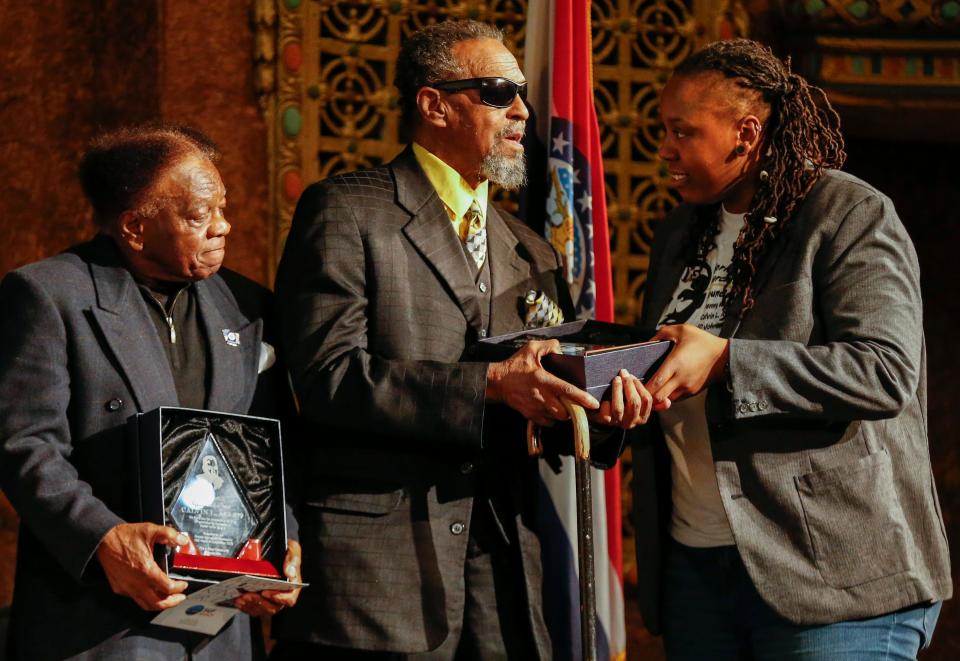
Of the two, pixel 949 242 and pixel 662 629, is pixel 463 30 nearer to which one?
pixel 662 629

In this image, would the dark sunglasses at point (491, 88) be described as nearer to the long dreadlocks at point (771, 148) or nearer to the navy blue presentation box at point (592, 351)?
the long dreadlocks at point (771, 148)

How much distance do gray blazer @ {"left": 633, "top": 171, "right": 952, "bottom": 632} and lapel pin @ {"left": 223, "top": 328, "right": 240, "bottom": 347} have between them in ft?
2.88

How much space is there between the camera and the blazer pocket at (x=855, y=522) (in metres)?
2.62

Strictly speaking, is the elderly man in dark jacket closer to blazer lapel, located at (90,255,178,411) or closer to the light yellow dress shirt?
blazer lapel, located at (90,255,178,411)

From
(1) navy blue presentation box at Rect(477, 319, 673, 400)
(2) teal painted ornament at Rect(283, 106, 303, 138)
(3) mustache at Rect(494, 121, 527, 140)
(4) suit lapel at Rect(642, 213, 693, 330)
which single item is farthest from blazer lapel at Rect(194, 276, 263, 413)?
(2) teal painted ornament at Rect(283, 106, 303, 138)

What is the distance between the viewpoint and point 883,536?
2631 mm

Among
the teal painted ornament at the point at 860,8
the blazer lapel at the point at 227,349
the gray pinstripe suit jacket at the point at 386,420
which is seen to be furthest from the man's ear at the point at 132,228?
the teal painted ornament at the point at 860,8

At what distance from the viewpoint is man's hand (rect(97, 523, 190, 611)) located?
2369 mm

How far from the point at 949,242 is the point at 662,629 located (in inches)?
104

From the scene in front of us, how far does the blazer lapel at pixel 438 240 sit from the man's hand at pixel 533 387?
0.71 feet

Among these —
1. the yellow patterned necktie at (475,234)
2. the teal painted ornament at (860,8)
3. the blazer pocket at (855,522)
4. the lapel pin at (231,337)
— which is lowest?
the blazer pocket at (855,522)

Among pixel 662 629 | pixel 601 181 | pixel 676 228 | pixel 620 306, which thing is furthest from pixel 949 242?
pixel 662 629

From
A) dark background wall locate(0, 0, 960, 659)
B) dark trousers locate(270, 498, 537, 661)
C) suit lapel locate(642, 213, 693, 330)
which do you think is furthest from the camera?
dark background wall locate(0, 0, 960, 659)

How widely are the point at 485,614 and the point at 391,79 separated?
228 cm
